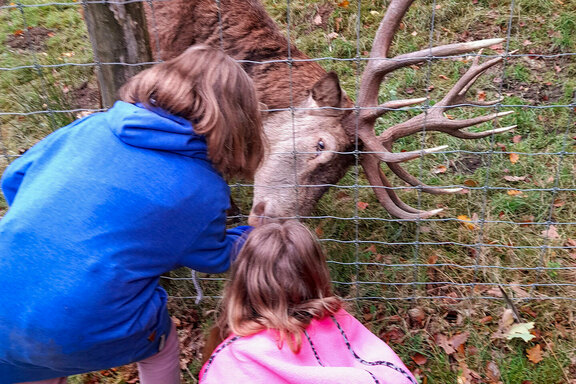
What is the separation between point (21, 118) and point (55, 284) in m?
3.97

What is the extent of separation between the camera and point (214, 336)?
2.80m

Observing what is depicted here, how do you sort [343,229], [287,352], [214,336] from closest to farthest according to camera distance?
[287,352], [214,336], [343,229]

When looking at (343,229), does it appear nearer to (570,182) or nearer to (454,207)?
(454,207)

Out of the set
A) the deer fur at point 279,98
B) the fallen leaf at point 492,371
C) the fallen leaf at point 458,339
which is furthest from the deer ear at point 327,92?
the fallen leaf at point 492,371

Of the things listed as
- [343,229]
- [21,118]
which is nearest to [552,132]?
[343,229]

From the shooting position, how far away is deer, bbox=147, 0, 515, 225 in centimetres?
346

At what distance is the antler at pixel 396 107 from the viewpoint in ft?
10.6

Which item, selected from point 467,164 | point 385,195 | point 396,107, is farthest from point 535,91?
point 396,107

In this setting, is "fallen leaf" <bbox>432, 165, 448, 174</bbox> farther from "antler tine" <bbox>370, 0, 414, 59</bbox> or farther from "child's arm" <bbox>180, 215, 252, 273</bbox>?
"child's arm" <bbox>180, 215, 252, 273</bbox>

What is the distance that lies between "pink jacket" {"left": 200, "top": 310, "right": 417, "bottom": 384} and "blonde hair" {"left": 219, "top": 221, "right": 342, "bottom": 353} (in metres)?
0.06

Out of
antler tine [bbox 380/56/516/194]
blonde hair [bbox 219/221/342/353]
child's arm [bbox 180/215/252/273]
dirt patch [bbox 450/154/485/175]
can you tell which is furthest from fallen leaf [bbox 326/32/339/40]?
blonde hair [bbox 219/221/342/353]

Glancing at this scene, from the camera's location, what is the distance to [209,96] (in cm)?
238

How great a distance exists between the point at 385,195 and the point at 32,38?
491 cm

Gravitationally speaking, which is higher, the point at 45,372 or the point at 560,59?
the point at 560,59
